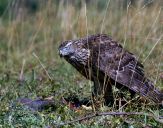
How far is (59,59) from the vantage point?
9.49 m

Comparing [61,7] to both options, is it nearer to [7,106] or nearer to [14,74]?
[14,74]

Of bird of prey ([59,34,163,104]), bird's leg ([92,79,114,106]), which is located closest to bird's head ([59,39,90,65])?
bird of prey ([59,34,163,104])

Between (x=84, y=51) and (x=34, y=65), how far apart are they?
9.65 feet

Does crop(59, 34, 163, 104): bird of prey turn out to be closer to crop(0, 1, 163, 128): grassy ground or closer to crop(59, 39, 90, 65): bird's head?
crop(59, 39, 90, 65): bird's head

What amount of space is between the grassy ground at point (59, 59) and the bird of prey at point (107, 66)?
0.14m

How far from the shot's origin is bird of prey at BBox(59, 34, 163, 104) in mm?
6234

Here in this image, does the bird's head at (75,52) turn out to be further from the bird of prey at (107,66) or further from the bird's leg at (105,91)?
the bird's leg at (105,91)

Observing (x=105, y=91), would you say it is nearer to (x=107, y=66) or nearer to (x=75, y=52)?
(x=107, y=66)

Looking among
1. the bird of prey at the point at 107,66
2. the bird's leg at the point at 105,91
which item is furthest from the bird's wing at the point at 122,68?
the bird's leg at the point at 105,91

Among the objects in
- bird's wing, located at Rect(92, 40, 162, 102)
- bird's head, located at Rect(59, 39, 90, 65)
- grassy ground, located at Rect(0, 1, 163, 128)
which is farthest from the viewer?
bird's head, located at Rect(59, 39, 90, 65)

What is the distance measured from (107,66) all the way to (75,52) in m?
0.41

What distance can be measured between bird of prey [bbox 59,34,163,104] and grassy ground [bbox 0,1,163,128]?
0.14 metres

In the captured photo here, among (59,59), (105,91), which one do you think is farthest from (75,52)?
(59,59)

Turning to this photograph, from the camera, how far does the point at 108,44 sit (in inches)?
259
